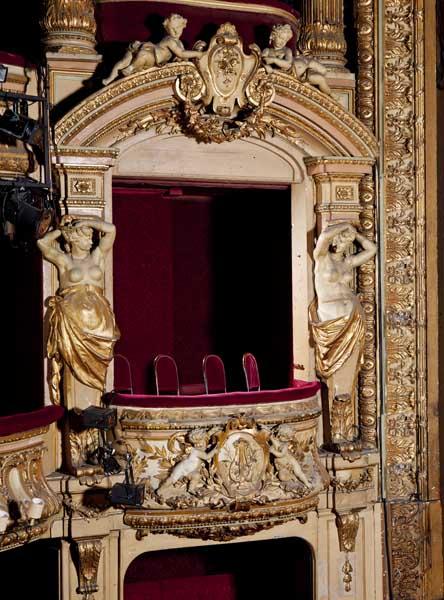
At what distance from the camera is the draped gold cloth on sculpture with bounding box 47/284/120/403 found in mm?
9734

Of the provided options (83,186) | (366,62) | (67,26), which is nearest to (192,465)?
(83,186)

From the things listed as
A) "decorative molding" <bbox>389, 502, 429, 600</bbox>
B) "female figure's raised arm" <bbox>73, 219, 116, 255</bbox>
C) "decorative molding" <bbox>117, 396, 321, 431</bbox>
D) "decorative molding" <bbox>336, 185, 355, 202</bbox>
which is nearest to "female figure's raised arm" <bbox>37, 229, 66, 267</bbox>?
"female figure's raised arm" <bbox>73, 219, 116, 255</bbox>

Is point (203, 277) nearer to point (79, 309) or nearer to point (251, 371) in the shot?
point (251, 371)

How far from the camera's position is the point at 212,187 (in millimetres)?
10664

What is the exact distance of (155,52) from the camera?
980cm

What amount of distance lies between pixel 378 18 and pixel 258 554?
4.42 metres

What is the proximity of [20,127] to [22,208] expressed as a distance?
55 centimetres

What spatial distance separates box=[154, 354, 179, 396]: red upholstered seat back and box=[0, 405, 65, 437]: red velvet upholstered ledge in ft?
3.67

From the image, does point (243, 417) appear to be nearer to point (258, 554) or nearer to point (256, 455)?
point (256, 455)

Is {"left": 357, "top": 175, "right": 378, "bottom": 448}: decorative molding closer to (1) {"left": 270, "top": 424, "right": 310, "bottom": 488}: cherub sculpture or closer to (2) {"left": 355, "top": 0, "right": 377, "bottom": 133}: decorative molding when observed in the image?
(2) {"left": 355, "top": 0, "right": 377, "bottom": 133}: decorative molding

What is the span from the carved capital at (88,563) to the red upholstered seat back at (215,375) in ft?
5.10

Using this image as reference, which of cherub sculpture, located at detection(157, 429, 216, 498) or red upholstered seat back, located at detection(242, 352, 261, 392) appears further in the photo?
red upholstered seat back, located at detection(242, 352, 261, 392)

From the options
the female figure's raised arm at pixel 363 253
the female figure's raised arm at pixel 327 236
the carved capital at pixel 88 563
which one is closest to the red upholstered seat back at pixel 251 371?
the female figure's raised arm at pixel 327 236

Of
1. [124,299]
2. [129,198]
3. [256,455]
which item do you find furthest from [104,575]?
[129,198]
